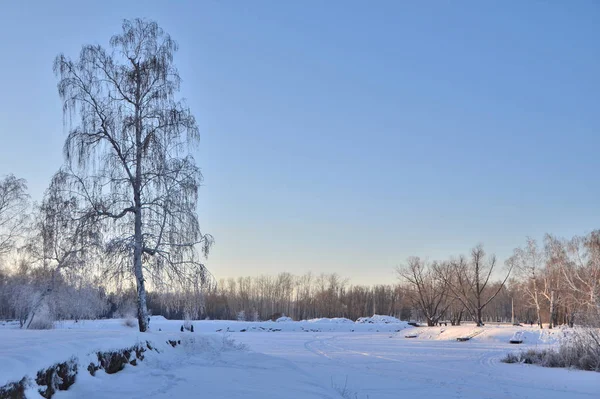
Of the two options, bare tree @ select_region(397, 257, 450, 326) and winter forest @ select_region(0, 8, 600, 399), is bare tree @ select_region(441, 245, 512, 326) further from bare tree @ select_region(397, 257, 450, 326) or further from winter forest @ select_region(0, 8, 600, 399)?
winter forest @ select_region(0, 8, 600, 399)

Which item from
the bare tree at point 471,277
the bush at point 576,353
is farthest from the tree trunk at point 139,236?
the bare tree at point 471,277

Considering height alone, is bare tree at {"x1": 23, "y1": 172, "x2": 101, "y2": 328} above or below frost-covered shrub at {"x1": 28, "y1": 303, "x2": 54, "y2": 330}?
above

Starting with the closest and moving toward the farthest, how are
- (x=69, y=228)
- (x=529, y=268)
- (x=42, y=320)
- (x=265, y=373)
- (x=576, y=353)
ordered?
(x=265, y=373)
(x=69, y=228)
(x=576, y=353)
(x=42, y=320)
(x=529, y=268)

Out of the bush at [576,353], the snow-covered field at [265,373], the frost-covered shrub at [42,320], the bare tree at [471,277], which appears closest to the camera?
the snow-covered field at [265,373]

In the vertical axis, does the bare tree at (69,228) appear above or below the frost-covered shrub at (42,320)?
above

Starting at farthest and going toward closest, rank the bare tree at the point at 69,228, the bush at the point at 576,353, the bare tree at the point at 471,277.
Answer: the bare tree at the point at 471,277 → the bush at the point at 576,353 → the bare tree at the point at 69,228

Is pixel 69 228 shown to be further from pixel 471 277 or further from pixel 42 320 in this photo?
pixel 471 277

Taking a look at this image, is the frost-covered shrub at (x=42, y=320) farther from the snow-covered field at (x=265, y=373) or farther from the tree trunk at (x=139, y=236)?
the tree trunk at (x=139, y=236)

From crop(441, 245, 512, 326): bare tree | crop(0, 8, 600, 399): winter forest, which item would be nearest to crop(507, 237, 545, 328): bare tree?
crop(441, 245, 512, 326): bare tree

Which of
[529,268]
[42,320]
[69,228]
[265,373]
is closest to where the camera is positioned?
[265,373]

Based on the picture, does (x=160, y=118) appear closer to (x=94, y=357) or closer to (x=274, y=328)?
(x=94, y=357)

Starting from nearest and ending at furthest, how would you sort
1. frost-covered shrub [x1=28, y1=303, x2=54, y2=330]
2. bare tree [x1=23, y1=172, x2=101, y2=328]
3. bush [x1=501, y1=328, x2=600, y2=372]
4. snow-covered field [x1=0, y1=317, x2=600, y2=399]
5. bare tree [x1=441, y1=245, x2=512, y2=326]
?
snow-covered field [x1=0, y1=317, x2=600, y2=399] < bare tree [x1=23, y1=172, x2=101, y2=328] < bush [x1=501, y1=328, x2=600, y2=372] < frost-covered shrub [x1=28, y1=303, x2=54, y2=330] < bare tree [x1=441, y1=245, x2=512, y2=326]

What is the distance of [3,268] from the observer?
3161cm

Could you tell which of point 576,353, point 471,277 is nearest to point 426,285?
point 471,277
